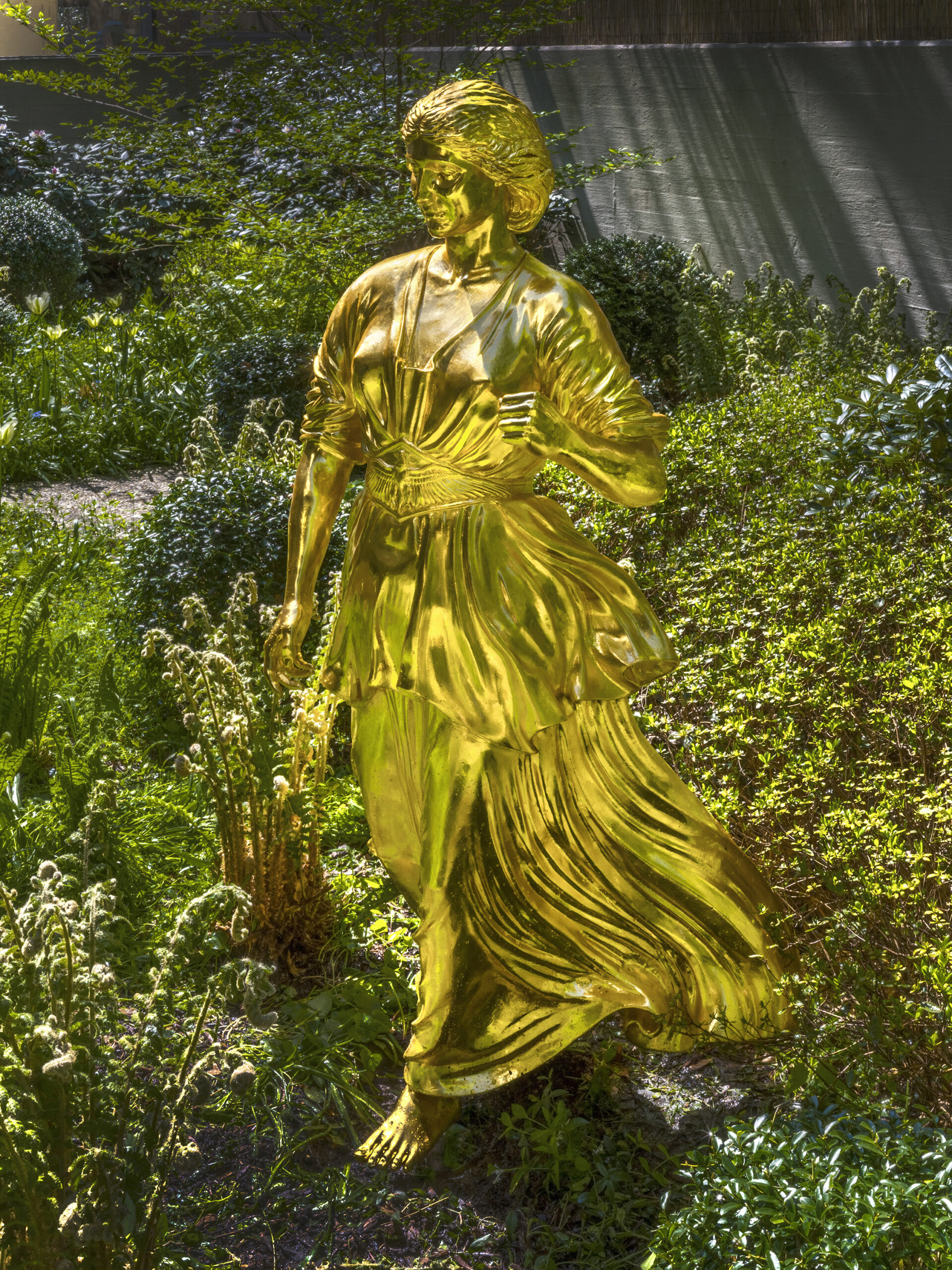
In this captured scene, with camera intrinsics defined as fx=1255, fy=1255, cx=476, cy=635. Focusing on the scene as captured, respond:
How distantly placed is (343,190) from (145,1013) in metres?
7.44

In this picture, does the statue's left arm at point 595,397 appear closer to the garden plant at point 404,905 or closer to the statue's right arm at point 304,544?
the statue's right arm at point 304,544

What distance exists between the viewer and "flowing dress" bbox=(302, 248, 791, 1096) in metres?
2.04

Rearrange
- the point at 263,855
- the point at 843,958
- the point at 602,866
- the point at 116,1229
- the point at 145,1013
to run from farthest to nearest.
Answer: the point at 263,855
the point at 843,958
the point at 602,866
the point at 145,1013
the point at 116,1229

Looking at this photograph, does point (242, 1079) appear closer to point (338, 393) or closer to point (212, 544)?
point (338, 393)

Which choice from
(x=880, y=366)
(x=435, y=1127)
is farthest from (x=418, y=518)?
(x=880, y=366)

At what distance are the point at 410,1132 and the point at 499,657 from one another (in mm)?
973

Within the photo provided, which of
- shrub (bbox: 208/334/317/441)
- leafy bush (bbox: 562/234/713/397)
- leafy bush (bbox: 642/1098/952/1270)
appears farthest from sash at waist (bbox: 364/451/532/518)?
leafy bush (bbox: 562/234/713/397)

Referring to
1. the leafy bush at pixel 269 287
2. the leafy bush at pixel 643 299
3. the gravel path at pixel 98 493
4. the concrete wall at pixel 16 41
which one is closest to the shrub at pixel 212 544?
the gravel path at pixel 98 493

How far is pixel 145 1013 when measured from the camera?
1.96 metres

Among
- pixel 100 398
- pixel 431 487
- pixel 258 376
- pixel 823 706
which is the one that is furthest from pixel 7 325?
pixel 431 487

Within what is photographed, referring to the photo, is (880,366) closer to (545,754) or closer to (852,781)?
(852,781)

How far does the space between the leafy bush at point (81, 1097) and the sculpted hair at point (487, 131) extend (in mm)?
1202

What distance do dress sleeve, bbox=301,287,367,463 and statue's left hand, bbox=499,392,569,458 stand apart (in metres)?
0.37

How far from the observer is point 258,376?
681 centimetres
